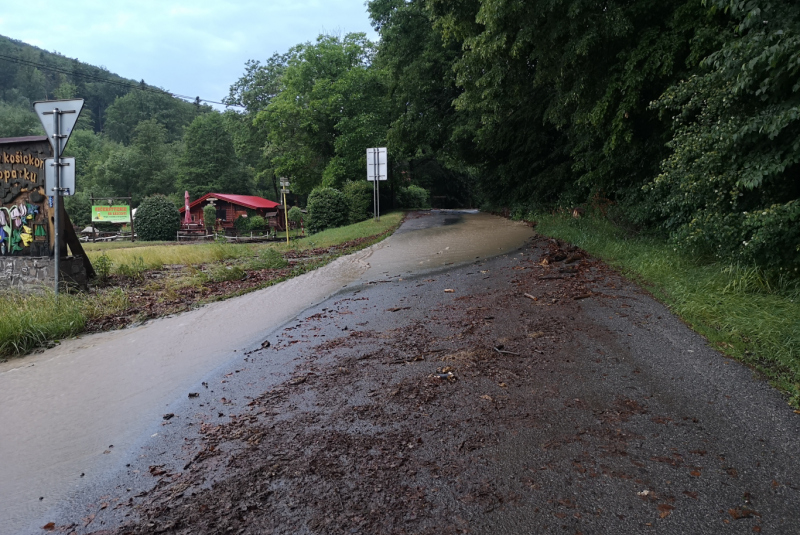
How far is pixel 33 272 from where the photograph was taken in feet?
35.7

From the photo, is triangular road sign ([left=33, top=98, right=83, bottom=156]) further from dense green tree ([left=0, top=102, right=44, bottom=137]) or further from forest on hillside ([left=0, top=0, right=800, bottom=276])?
dense green tree ([left=0, top=102, right=44, bottom=137])

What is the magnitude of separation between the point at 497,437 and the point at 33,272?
11061 millimetres

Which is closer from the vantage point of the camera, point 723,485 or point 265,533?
point 265,533

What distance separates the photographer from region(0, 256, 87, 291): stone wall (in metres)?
10.7

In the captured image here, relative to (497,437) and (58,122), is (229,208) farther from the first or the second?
(497,437)

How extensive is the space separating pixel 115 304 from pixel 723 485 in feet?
31.6

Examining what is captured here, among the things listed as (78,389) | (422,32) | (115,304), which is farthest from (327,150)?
(78,389)

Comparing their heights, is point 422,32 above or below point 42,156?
above

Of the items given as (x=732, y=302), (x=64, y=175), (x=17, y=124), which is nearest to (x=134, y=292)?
(x=64, y=175)

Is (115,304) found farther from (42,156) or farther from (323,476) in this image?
(323,476)

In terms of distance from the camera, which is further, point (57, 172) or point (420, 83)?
point (420, 83)

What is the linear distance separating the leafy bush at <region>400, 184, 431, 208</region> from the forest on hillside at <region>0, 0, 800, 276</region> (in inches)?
71.7

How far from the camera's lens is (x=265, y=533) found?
272 cm

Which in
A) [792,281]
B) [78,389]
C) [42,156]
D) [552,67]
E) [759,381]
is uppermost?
[552,67]
